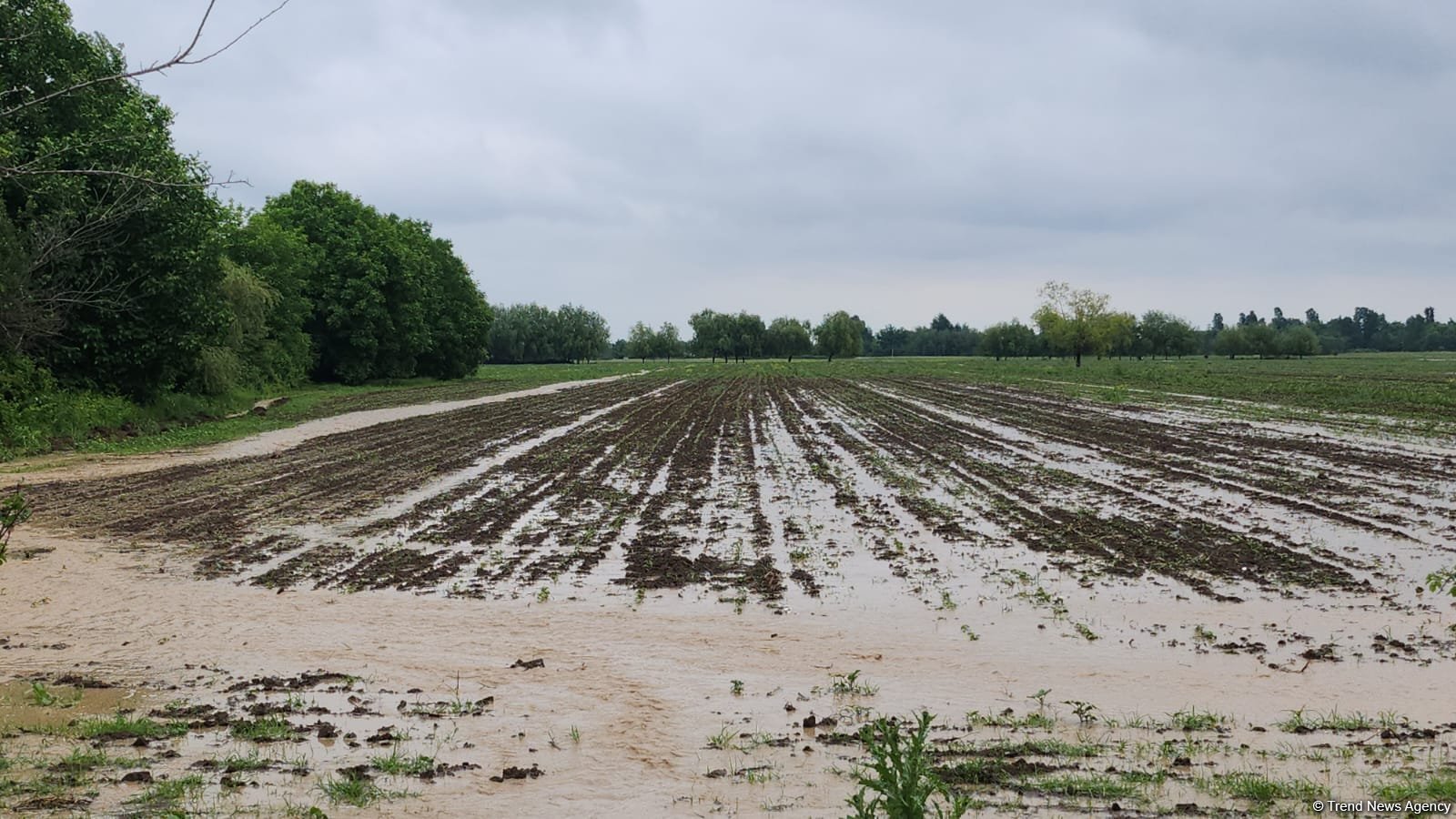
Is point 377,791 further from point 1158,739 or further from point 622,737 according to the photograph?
point 1158,739

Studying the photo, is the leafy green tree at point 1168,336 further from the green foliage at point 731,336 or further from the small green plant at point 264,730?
the small green plant at point 264,730

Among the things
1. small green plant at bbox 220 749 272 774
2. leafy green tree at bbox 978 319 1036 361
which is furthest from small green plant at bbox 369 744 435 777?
leafy green tree at bbox 978 319 1036 361

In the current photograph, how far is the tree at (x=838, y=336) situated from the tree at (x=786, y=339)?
6286 millimetres

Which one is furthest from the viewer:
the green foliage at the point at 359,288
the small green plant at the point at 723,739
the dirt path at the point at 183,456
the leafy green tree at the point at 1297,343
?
the leafy green tree at the point at 1297,343

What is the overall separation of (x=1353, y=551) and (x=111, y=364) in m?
30.2

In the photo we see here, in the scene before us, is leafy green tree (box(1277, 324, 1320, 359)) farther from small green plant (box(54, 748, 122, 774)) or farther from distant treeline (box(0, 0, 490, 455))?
small green plant (box(54, 748, 122, 774))

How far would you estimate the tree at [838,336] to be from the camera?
168 meters

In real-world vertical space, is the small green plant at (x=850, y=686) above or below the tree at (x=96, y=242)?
below

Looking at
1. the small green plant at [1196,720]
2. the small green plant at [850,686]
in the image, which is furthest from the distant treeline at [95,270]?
the small green plant at [1196,720]

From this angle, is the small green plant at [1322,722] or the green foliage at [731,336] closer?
the small green plant at [1322,722]

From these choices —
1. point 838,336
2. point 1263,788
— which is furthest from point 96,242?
point 838,336

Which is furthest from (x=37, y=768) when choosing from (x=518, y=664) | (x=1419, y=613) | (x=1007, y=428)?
(x=1007, y=428)

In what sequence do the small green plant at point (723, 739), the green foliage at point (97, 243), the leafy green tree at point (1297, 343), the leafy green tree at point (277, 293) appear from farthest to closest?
A: the leafy green tree at point (1297, 343)
the leafy green tree at point (277, 293)
the green foliage at point (97, 243)
the small green plant at point (723, 739)

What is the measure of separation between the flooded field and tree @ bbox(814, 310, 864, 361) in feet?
494
